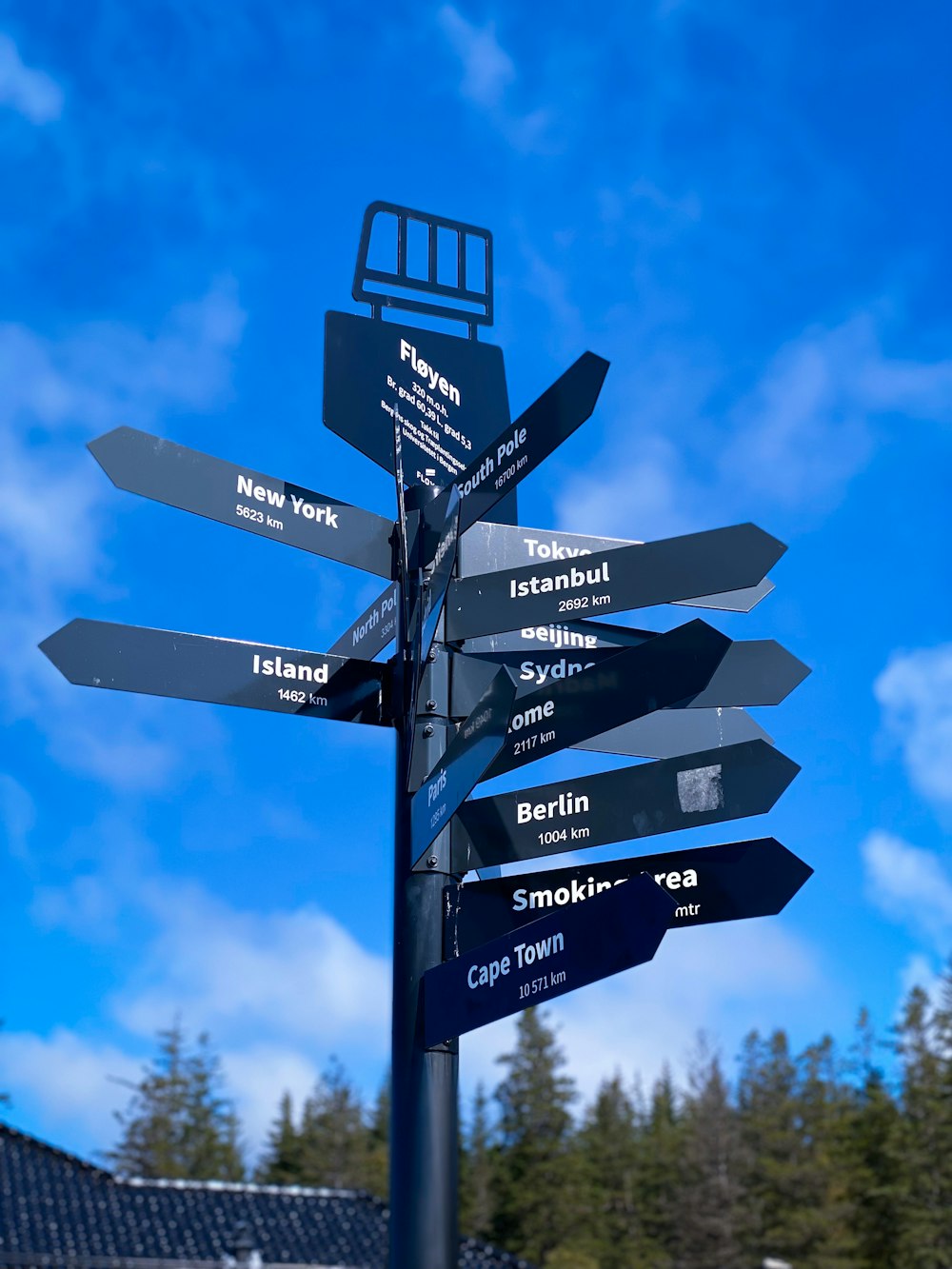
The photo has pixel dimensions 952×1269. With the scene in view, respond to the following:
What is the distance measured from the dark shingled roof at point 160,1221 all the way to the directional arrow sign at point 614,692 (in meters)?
19.2

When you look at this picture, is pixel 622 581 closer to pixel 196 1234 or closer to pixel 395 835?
pixel 395 835

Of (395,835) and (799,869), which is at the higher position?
(395,835)

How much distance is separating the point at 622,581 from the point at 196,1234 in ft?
70.8

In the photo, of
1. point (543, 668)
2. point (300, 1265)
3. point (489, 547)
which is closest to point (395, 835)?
point (543, 668)

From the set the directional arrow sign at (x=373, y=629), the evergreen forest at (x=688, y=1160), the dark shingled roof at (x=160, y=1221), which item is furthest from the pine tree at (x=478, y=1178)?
the directional arrow sign at (x=373, y=629)

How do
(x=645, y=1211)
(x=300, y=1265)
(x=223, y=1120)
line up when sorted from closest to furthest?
(x=300, y=1265)
(x=645, y=1211)
(x=223, y=1120)

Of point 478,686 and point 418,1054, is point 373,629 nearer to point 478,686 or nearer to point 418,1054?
point 478,686

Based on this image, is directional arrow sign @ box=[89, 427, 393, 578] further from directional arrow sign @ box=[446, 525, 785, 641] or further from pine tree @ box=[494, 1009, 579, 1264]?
pine tree @ box=[494, 1009, 579, 1264]

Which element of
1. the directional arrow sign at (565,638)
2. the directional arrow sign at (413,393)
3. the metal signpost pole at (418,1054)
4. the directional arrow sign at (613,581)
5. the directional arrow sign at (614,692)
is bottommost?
the metal signpost pole at (418,1054)

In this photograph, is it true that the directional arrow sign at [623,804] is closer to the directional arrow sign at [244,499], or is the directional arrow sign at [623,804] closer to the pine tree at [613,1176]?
the directional arrow sign at [244,499]

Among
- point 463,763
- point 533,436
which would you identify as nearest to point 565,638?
point 533,436

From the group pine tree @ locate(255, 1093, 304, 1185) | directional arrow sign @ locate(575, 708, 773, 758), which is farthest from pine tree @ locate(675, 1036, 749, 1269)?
directional arrow sign @ locate(575, 708, 773, 758)

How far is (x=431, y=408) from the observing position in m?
5.32

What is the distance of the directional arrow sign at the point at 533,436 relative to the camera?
4188 millimetres
